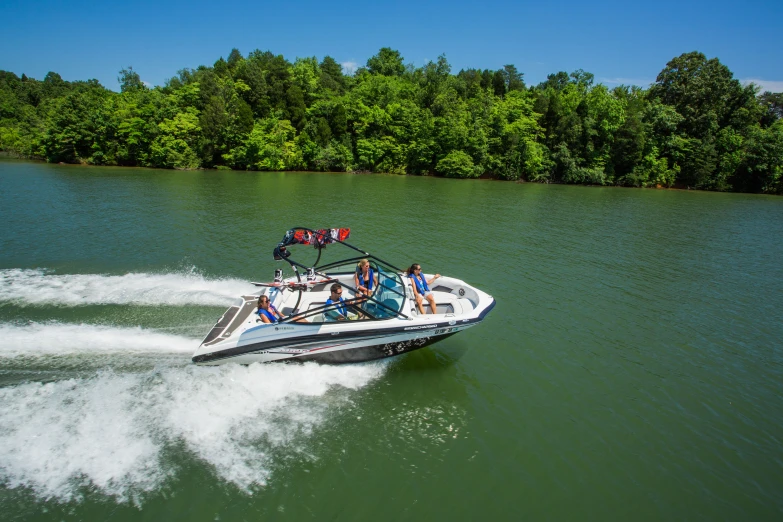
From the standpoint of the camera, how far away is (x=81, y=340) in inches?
382

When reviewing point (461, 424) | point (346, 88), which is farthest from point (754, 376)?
point (346, 88)

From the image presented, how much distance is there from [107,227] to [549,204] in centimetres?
3055

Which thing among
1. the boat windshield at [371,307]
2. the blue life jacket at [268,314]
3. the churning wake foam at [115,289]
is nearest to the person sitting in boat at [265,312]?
the blue life jacket at [268,314]

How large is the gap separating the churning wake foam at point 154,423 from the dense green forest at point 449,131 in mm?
50218

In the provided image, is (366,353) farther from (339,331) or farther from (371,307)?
(371,307)

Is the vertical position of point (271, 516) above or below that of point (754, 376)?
below

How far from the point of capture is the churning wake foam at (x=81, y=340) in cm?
924

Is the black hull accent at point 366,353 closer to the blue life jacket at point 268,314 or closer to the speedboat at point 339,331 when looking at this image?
the speedboat at point 339,331

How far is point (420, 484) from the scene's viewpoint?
21.1 ft

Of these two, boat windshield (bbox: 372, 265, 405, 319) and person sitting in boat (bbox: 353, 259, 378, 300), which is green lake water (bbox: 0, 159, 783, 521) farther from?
person sitting in boat (bbox: 353, 259, 378, 300)

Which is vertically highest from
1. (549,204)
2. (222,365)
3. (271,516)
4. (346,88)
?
(346,88)

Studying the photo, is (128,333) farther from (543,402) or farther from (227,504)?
(543,402)

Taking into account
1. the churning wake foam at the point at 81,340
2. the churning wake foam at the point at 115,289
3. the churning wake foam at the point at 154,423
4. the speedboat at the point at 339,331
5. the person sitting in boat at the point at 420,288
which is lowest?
the churning wake foam at the point at 154,423

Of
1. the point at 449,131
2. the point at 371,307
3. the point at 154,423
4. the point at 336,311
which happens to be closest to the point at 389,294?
the point at 371,307
